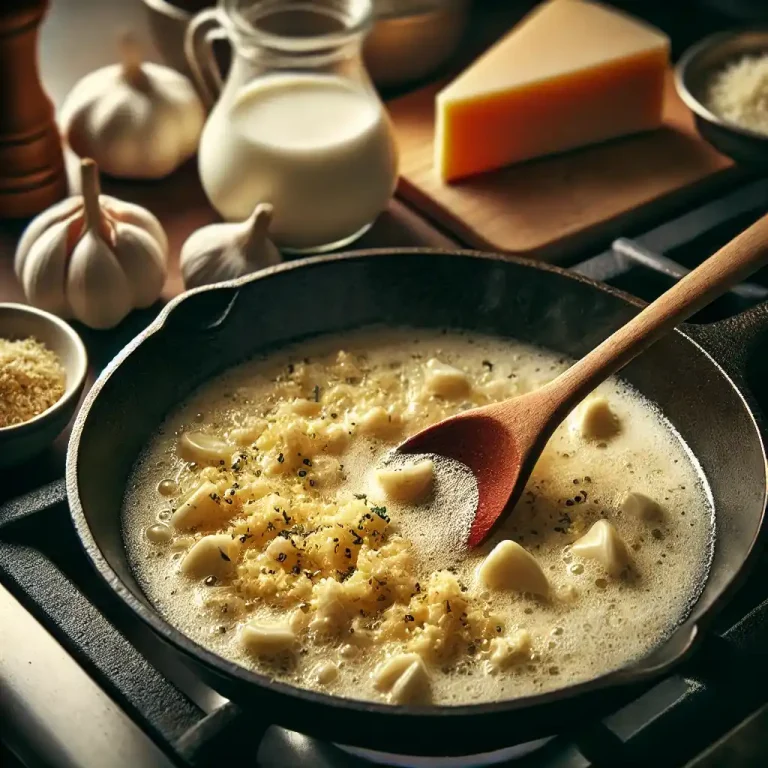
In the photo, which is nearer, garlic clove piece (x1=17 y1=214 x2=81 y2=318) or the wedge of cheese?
garlic clove piece (x1=17 y1=214 x2=81 y2=318)

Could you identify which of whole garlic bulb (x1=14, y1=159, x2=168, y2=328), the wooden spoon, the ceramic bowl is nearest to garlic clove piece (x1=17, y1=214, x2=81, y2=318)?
whole garlic bulb (x1=14, y1=159, x2=168, y2=328)

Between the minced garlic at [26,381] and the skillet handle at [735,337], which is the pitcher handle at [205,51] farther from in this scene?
the skillet handle at [735,337]

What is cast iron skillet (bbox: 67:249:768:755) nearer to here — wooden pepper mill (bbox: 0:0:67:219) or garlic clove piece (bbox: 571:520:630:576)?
garlic clove piece (bbox: 571:520:630:576)

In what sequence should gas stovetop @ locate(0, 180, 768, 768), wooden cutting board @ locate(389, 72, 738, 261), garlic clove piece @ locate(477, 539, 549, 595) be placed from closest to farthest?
gas stovetop @ locate(0, 180, 768, 768)
garlic clove piece @ locate(477, 539, 549, 595)
wooden cutting board @ locate(389, 72, 738, 261)

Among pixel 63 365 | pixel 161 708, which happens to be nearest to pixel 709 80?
pixel 63 365

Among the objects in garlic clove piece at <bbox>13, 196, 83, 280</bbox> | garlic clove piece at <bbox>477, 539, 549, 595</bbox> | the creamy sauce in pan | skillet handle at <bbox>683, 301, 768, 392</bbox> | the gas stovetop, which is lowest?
the gas stovetop

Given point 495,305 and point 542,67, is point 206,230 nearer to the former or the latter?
point 495,305

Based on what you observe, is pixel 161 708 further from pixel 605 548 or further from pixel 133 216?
pixel 133 216
